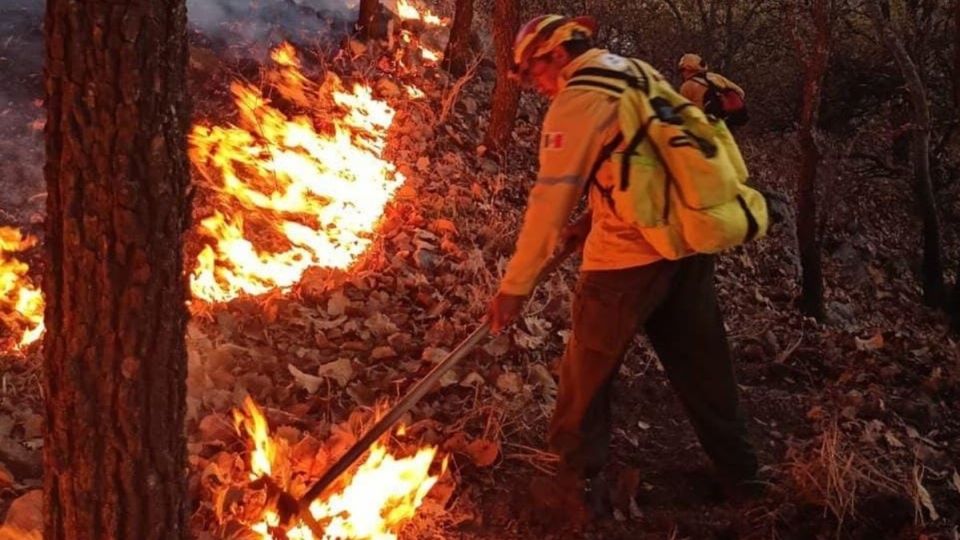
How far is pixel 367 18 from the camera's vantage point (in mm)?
9344

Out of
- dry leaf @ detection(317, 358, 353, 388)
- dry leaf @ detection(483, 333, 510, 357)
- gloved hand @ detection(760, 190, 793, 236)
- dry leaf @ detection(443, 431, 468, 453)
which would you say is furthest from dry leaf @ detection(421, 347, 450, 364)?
gloved hand @ detection(760, 190, 793, 236)

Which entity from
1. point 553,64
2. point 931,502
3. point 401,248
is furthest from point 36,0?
point 931,502

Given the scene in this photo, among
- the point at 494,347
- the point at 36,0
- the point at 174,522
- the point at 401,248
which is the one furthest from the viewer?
the point at 36,0

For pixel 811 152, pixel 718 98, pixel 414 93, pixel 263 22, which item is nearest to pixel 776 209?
pixel 811 152

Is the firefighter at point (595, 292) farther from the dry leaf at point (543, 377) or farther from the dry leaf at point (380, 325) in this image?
the dry leaf at point (380, 325)

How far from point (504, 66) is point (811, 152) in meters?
2.67

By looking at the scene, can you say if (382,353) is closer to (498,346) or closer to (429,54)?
(498,346)

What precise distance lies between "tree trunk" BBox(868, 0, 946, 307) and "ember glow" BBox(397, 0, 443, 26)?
479cm

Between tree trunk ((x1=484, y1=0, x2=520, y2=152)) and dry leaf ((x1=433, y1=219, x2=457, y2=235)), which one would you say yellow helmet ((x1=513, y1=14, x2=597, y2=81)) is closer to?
dry leaf ((x1=433, y1=219, x2=457, y2=235))

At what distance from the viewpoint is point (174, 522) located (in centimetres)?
Answer: 256

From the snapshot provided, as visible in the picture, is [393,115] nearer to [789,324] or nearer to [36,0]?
[36,0]

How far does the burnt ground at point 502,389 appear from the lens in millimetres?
3551

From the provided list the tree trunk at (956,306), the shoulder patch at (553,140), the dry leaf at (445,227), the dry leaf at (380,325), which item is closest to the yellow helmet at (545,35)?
the shoulder patch at (553,140)

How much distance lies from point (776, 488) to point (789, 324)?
348 centimetres
